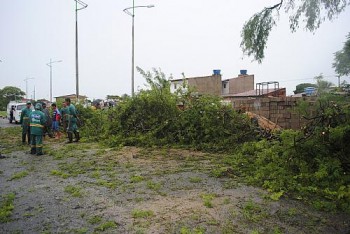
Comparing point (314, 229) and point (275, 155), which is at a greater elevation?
point (275, 155)

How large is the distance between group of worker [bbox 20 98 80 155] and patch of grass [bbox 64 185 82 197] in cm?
404

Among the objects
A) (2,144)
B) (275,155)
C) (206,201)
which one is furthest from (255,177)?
(2,144)

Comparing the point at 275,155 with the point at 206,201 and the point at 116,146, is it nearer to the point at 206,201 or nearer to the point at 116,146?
the point at 206,201

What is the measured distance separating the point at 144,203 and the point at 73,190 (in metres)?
1.56

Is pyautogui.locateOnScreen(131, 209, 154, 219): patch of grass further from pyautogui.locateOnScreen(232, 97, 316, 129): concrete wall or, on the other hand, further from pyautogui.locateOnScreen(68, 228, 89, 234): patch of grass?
pyautogui.locateOnScreen(232, 97, 316, 129): concrete wall

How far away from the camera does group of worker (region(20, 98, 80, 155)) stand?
28.5ft

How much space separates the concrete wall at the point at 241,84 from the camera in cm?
4338

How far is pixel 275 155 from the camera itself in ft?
21.1

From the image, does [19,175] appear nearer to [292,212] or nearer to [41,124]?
[41,124]

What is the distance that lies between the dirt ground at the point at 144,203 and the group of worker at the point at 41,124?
1.47 meters

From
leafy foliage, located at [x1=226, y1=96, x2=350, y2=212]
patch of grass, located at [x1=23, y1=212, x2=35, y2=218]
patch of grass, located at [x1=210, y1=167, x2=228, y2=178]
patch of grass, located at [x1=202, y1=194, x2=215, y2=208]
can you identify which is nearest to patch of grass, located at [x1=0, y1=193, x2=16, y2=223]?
patch of grass, located at [x1=23, y1=212, x2=35, y2=218]

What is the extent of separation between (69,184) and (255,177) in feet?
12.6

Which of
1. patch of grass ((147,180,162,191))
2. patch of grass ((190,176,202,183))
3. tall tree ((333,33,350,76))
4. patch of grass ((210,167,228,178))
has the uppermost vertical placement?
tall tree ((333,33,350,76))

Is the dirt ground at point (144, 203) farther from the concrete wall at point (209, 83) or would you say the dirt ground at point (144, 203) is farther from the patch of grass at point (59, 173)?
the concrete wall at point (209, 83)
